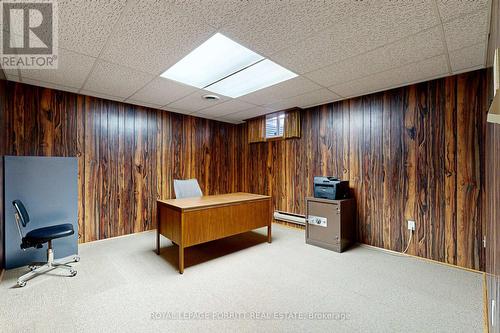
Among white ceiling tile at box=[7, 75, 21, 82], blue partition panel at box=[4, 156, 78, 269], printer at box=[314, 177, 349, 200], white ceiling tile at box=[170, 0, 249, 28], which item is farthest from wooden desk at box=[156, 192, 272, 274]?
white ceiling tile at box=[7, 75, 21, 82]

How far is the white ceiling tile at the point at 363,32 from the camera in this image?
1563 millimetres

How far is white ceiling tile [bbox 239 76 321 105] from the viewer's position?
2.92 m

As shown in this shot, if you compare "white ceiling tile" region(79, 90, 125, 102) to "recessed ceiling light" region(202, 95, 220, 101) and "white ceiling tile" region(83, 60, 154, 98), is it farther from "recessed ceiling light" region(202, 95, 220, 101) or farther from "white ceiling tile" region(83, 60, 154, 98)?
"recessed ceiling light" region(202, 95, 220, 101)

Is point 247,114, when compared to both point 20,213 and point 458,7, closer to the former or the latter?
point 458,7

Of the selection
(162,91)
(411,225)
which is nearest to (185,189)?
(162,91)

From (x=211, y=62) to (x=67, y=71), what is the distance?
5.49 feet

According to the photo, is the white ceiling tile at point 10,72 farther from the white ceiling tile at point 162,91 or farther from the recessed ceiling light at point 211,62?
the recessed ceiling light at point 211,62

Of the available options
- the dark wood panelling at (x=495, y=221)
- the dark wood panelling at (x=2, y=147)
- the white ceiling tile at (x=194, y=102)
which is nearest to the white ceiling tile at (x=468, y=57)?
the dark wood panelling at (x=495, y=221)

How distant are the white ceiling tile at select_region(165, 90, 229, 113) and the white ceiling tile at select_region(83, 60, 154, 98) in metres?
0.72

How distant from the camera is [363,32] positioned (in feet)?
5.97

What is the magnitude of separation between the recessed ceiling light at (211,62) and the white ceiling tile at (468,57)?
6.40 feet

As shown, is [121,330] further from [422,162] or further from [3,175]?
[422,162]

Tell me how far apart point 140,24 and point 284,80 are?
1740 mm

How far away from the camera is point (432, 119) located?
2809 mm
